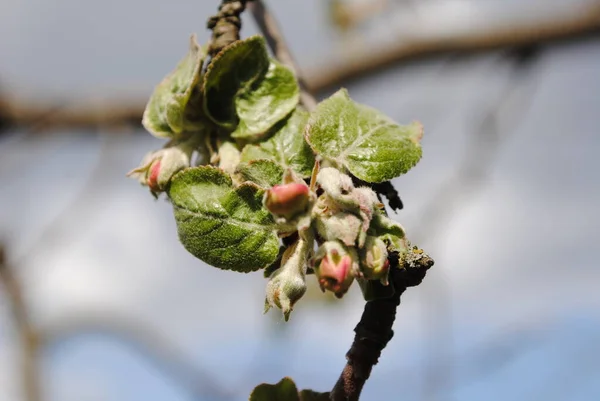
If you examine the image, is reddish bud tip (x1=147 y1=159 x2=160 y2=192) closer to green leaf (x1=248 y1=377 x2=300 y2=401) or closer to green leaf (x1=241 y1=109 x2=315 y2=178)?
green leaf (x1=241 y1=109 x2=315 y2=178)

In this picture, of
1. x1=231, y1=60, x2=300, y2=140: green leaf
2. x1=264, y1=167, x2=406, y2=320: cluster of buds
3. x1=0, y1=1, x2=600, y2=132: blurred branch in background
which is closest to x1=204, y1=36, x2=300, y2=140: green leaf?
x1=231, y1=60, x2=300, y2=140: green leaf

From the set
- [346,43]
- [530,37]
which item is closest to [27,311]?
[346,43]

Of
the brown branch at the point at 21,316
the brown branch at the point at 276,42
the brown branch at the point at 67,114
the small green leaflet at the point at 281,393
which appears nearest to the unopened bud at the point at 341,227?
the small green leaflet at the point at 281,393

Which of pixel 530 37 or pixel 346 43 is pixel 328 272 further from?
pixel 346 43

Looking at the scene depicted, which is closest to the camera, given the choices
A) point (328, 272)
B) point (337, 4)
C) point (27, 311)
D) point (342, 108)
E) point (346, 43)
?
point (328, 272)

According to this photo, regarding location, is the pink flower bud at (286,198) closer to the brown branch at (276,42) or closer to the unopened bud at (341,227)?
the unopened bud at (341,227)

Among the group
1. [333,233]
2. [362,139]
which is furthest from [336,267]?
[362,139]

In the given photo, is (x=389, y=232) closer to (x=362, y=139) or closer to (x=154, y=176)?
(x=362, y=139)

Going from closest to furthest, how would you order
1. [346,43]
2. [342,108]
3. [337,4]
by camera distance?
1. [342,108]
2. [346,43]
3. [337,4]
